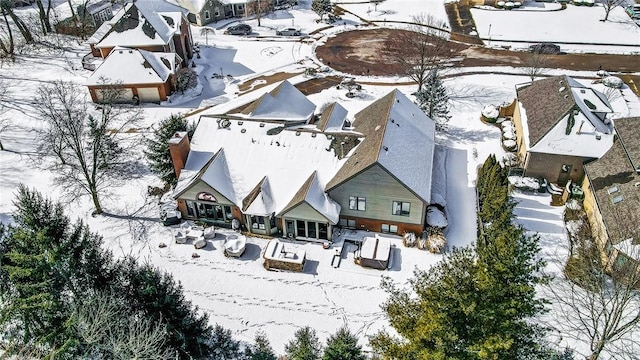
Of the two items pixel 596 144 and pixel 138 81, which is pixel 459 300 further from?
pixel 138 81

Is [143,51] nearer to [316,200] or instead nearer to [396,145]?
[316,200]

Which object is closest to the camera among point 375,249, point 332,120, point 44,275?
point 44,275

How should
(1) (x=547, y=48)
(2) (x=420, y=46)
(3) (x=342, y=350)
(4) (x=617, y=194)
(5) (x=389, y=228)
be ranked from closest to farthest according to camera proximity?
(3) (x=342, y=350) → (4) (x=617, y=194) → (5) (x=389, y=228) → (2) (x=420, y=46) → (1) (x=547, y=48)

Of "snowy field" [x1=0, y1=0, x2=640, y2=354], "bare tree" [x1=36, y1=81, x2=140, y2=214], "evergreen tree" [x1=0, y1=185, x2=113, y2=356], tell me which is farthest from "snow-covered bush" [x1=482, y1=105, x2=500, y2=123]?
"evergreen tree" [x1=0, y1=185, x2=113, y2=356]

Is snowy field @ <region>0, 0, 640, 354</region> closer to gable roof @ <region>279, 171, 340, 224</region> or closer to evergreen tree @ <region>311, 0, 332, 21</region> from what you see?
gable roof @ <region>279, 171, 340, 224</region>

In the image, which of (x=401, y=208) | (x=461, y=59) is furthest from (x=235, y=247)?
(x=461, y=59)

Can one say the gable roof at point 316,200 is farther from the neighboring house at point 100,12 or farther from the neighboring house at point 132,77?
the neighboring house at point 100,12
